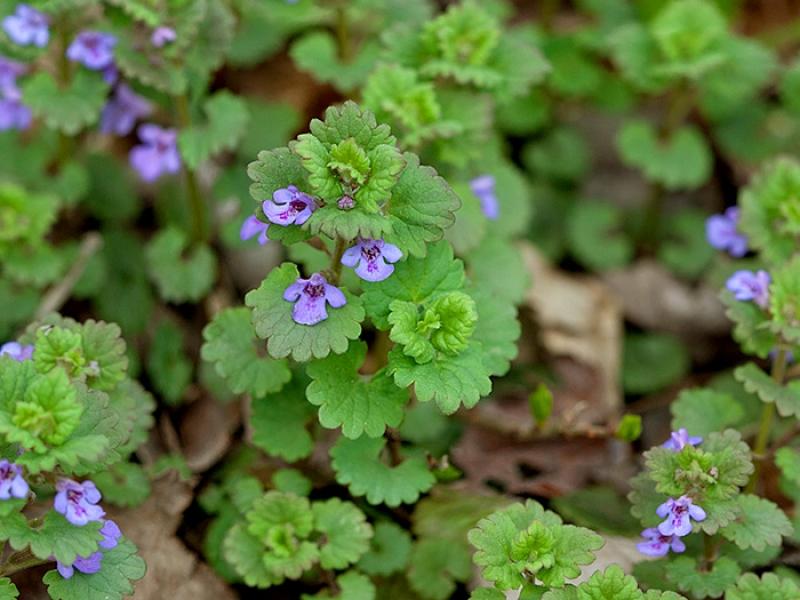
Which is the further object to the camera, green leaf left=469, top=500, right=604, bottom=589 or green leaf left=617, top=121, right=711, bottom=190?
green leaf left=617, top=121, right=711, bottom=190

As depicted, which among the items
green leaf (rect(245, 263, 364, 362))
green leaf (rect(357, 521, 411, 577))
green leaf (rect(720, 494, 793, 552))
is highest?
green leaf (rect(245, 263, 364, 362))

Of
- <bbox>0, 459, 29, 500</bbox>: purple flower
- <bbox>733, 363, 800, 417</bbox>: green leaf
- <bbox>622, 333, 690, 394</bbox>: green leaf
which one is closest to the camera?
<bbox>0, 459, 29, 500</bbox>: purple flower

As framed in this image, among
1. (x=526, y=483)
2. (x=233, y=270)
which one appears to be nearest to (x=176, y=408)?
(x=233, y=270)

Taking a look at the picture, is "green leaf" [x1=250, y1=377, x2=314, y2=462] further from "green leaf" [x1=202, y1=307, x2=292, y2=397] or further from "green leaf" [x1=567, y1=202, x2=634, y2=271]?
"green leaf" [x1=567, y1=202, x2=634, y2=271]

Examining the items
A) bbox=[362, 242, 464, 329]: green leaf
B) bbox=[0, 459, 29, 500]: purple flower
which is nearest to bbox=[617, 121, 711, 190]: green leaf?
bbox=[362, 242, 464, 329]: green leaf

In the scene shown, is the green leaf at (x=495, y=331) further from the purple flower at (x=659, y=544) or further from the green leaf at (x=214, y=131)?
the green leaf at (x=214, y=131)

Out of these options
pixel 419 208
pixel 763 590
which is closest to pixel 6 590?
pixel 419 208
